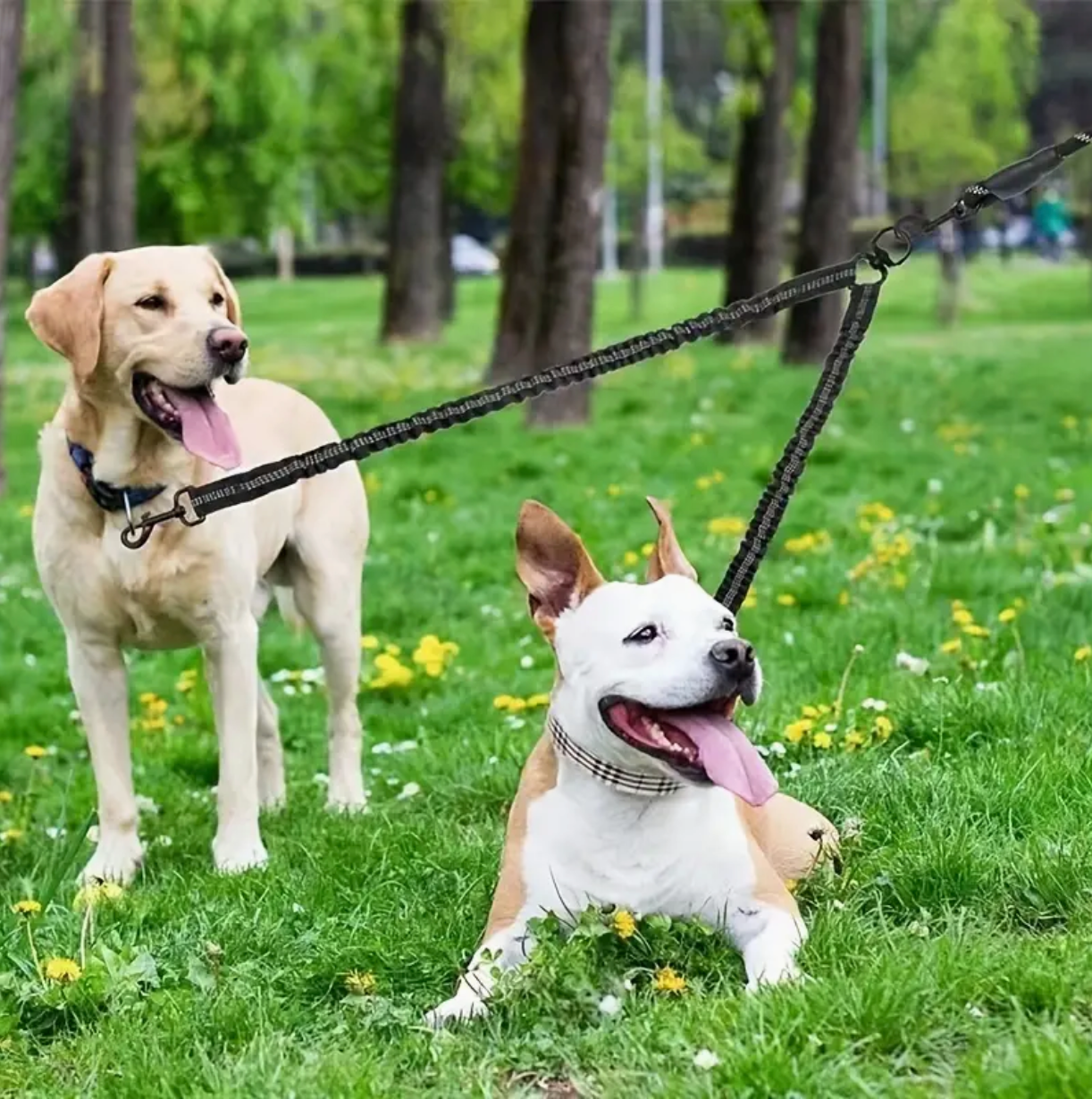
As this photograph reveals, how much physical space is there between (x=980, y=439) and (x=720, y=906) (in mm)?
10087

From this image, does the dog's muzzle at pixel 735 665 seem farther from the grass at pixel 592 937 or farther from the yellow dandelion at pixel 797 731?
the yellow dandelion at pixel 797 731

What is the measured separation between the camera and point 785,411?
1450 cm

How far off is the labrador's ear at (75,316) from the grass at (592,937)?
4.33ft

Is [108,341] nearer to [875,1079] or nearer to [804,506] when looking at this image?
[875,1079]

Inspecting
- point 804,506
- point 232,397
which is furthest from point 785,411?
point 232,397

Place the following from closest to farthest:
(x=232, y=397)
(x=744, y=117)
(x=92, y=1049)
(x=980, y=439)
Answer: (x=92, y=1049), (x=232, y=397), (x=980, y=439), (x=744, y=117)

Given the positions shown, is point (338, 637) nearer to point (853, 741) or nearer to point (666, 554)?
point (853, 741)

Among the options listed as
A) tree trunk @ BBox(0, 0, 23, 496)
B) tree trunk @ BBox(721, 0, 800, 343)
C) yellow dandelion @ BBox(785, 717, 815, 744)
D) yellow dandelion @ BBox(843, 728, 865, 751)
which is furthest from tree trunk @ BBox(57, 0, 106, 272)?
yellow dandelion @ BBox(843, 728, 865, 751)

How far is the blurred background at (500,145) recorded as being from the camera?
52.1 feet

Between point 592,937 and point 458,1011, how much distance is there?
302mm

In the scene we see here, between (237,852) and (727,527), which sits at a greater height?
(237,852)

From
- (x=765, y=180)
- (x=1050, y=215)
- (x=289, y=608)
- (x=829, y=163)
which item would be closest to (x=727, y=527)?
(x=289, y=608)

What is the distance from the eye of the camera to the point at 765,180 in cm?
2044

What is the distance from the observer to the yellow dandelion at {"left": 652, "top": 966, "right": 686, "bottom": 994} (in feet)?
11.3
